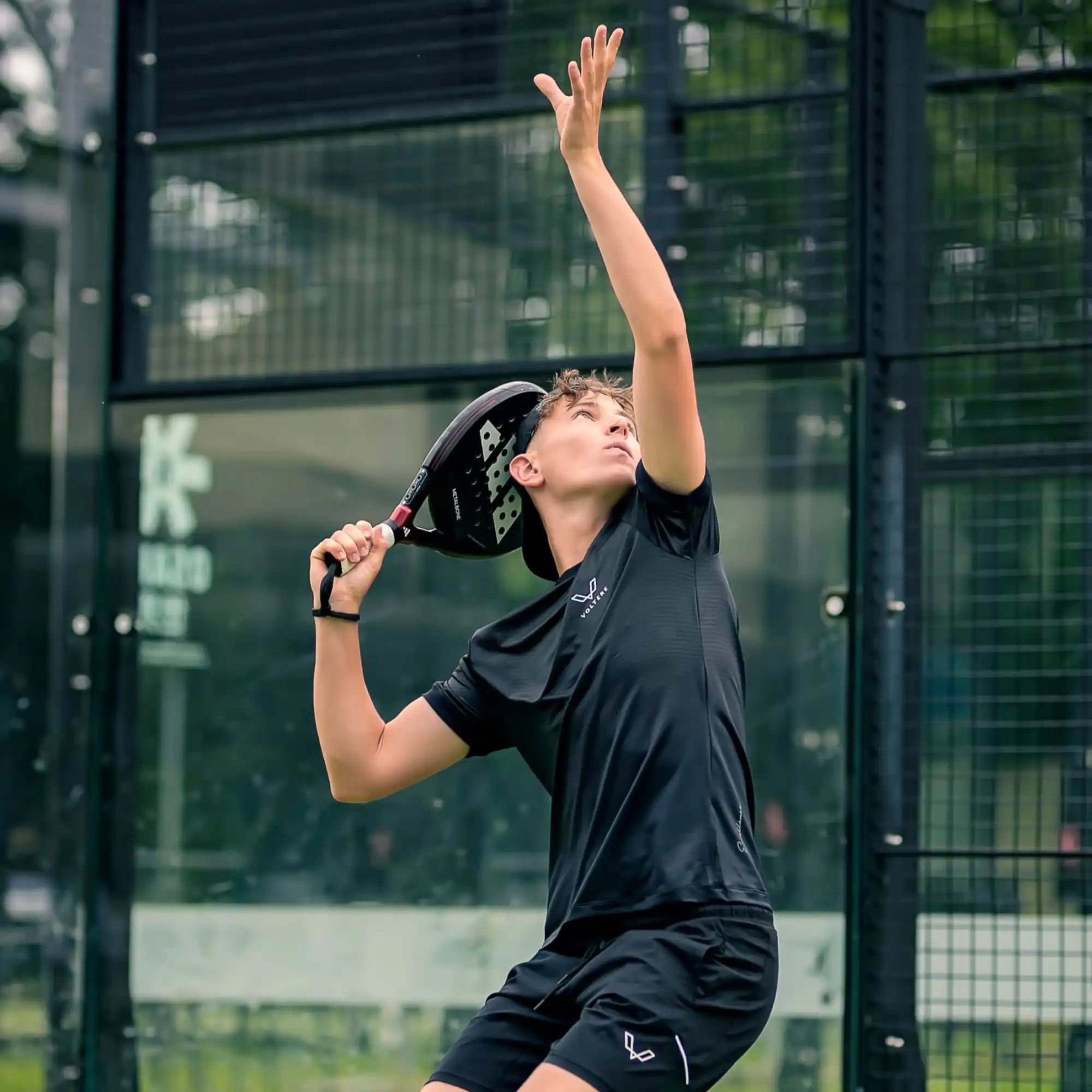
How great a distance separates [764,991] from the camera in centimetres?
339

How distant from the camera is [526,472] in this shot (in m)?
3.86

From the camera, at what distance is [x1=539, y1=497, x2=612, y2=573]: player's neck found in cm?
376

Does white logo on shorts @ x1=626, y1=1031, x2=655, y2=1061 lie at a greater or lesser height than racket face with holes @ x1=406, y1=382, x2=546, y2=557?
lesser

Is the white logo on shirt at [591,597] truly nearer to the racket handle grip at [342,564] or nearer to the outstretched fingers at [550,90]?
the racket handle grip at [342,564]

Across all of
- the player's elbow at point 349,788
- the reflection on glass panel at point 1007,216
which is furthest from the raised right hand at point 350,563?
the reflection on glass panel at point 1007,216

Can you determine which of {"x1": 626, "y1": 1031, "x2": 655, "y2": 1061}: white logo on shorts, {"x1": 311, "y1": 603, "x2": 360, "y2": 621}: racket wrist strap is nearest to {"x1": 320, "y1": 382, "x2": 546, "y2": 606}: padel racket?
{"x1": 311, "y1": 603, "x2": 360, "y2": 621}: racket wrist strap

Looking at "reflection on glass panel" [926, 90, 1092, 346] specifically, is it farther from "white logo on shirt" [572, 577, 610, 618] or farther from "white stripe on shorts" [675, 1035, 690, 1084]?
"white stripe on shorts" [675, 1035, 690, 1084]

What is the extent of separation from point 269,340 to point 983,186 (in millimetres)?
2221

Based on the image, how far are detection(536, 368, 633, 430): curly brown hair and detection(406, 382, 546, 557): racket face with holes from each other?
0.27ft

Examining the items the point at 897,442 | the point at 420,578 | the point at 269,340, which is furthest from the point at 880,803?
the point at 269,340

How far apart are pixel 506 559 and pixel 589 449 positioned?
225 centimetres

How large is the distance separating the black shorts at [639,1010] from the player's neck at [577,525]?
2.42ft

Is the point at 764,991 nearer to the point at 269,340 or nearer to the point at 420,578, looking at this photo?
the point at 420,578

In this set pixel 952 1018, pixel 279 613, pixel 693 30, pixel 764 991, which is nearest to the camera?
pixel 764 991
